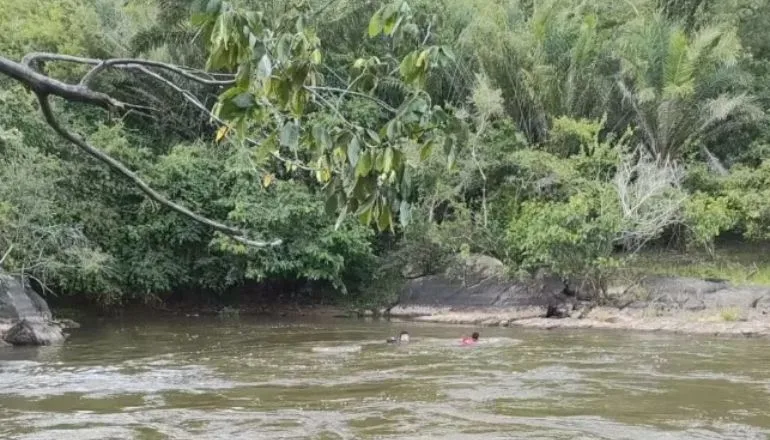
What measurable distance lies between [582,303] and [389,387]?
30.2 feet

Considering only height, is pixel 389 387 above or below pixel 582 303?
below

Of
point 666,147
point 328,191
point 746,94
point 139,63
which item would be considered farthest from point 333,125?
point 746,94

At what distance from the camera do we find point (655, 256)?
73.8 ft

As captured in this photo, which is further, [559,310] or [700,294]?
[559,310]

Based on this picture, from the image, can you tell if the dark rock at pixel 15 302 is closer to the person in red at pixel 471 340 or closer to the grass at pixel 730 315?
the person in red at pixel 471 340

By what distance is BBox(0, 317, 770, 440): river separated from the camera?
369 inches

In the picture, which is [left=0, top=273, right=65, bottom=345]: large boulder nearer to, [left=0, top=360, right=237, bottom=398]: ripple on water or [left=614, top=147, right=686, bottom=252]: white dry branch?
[left=0, top=360, right=237, bottom=398]: ripple on water

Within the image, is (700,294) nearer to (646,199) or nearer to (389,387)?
(646,199)

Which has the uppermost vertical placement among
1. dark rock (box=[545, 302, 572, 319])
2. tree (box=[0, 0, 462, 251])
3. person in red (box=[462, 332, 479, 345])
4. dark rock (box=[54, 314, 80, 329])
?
tree (box=[0, 0, 462, 251])

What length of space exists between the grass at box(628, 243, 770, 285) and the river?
3881 millimetres

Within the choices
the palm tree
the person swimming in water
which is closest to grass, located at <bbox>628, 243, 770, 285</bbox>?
the palm tree

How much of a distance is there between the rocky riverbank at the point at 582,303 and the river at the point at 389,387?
3.68ft

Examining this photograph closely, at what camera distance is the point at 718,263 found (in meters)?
21.7

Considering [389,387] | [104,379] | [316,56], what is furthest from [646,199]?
[316,56]
